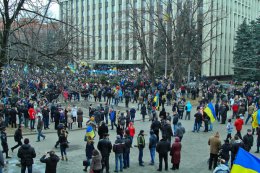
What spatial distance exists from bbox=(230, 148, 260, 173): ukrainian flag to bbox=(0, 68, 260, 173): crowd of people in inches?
95.9

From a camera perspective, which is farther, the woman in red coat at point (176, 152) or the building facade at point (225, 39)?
the building facade at point (225, 39)

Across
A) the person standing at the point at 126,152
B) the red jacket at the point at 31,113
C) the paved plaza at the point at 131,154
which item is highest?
the red jacket at the point at 31,113

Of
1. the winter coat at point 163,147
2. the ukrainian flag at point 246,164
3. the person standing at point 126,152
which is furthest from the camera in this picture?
the person standing at point 126,152

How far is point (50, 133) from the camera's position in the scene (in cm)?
2055

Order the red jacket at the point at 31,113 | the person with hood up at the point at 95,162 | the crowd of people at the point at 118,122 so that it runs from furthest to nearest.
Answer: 1. the red jacket at the point at 31,113
2. the crowd of people at the point at 118,122
3. the person with hood up at the point at 95,162

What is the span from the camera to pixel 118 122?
1903 cm

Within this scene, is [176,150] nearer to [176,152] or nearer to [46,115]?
[176,152]

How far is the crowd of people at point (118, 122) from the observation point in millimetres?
13023

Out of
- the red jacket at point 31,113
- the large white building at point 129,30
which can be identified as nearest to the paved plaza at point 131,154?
the red jacket at point 31,113

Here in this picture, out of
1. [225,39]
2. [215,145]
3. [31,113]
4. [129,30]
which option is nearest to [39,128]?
[31,113]

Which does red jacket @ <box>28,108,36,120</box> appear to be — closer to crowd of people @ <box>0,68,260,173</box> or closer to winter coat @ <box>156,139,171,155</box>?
crowd of people @ <box>0,68,260,173</box>

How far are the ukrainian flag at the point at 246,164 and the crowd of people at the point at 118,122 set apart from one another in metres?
2.44

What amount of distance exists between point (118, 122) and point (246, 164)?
38.4 feet

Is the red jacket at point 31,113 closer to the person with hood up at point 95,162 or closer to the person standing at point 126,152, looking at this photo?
the person standing at point 126,152
